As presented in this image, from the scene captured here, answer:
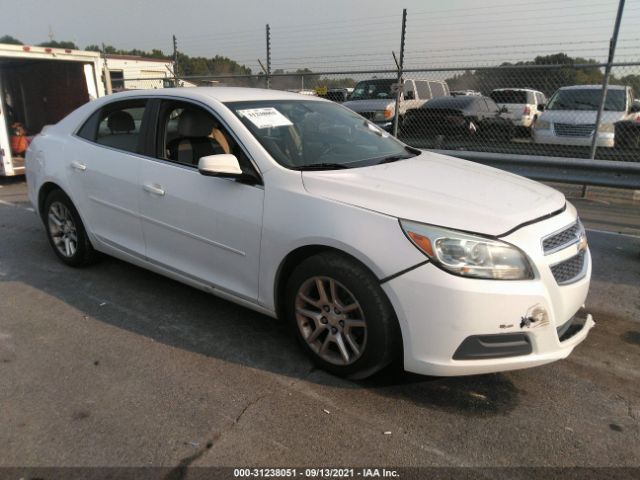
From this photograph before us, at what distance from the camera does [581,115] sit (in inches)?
373

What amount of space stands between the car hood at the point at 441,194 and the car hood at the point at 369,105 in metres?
8.10

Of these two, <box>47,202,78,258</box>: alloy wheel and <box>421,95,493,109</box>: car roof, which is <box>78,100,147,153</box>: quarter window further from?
<box>421,95,493,109</box>: car roof

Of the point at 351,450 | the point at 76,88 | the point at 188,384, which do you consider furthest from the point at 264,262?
the point at 76,88

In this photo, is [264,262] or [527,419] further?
[264,262]

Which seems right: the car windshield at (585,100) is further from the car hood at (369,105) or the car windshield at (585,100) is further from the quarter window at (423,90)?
the quarter window at (423,90)

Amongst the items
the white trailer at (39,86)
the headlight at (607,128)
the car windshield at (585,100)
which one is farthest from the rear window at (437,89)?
the white trailer at (39,86)

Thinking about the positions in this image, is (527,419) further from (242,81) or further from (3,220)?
(242,81)

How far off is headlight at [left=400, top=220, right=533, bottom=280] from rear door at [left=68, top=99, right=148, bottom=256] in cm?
233

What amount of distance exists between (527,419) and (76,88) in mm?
10367

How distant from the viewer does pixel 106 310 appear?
386cm

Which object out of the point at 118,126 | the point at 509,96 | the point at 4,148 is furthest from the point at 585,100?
the point at 4,148

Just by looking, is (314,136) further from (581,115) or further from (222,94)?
(581,115)

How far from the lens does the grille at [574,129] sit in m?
9.27

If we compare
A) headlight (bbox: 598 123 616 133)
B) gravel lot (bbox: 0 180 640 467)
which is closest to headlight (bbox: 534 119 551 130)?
headlight (bbox: 598 123 616 133)
